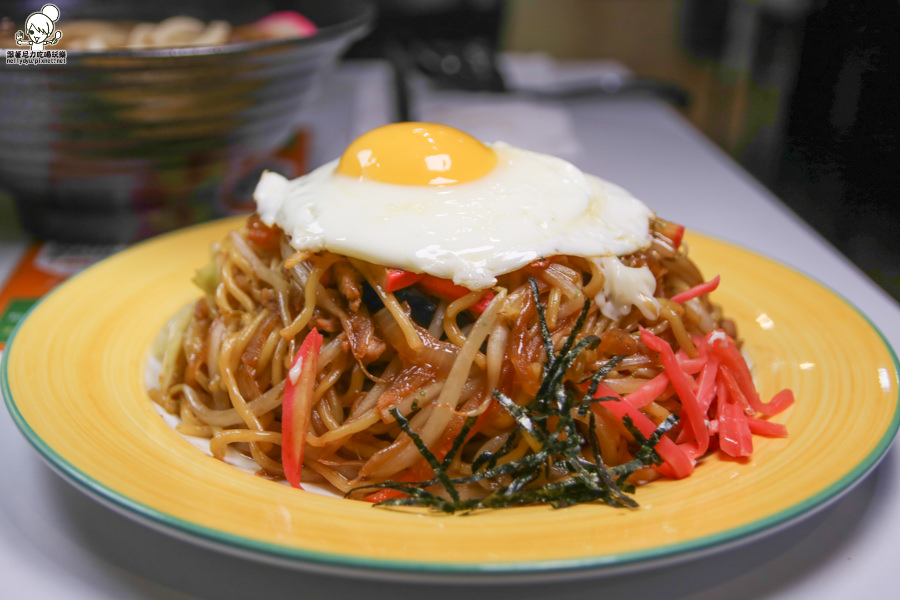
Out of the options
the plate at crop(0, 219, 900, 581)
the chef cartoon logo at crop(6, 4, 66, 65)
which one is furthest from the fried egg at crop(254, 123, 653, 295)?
the chef cartoon logo at crop(6, 4, 66, 65)

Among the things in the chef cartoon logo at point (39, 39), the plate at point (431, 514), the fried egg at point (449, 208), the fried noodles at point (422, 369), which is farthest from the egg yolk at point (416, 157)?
the chef cartoon logo at point (39, 39)

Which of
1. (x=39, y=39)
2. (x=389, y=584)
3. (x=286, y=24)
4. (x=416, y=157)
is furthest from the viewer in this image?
(x=286, y=24)

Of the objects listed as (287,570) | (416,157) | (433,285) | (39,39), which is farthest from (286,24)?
(287,570)

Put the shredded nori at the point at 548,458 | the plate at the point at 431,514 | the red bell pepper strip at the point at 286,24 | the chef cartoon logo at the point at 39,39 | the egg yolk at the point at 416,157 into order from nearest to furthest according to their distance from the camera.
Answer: the plate at the point at 431,514
the shredded nori at the point at 548,458
the egg yolk at the point at 416,157
the chef cartoon logo at the point at 39,39
the red bell pepper strip at the point at 286,24

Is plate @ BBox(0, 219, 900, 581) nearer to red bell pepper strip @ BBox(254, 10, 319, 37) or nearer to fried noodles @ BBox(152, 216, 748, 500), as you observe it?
fried noodles @ BBox(152, 216, 748, 500)

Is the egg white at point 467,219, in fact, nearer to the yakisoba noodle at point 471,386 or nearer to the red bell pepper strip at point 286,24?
the yakisoba noodle at point 471,386

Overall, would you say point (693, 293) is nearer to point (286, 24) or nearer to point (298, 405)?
point (298, 405)

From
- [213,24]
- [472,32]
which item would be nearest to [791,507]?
[213,24]

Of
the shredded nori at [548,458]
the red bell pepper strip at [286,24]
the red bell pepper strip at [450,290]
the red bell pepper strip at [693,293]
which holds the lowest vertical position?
the shredded nori at [548,458]
